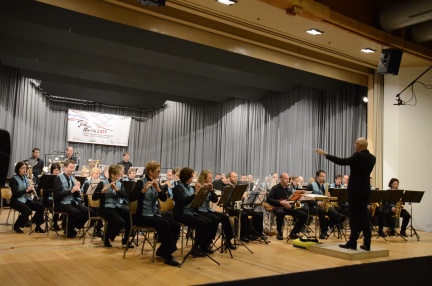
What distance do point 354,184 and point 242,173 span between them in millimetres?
8550

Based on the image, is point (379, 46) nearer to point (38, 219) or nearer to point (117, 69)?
point (117, 69)

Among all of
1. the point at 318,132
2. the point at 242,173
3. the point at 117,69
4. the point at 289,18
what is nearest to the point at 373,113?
the point at 318,132

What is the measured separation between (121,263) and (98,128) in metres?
12.0

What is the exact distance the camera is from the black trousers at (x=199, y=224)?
6.12 m

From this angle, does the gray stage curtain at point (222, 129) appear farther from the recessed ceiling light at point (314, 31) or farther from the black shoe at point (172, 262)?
the black shoe at point (172, 262)

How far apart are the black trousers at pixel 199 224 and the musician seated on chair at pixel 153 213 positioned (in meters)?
0.16

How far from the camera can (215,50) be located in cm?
991

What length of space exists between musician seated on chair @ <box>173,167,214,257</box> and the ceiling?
10.6ft

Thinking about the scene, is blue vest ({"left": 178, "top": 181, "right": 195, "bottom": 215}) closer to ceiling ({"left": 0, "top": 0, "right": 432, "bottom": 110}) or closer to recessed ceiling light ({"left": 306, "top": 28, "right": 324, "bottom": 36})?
ceiling ({"left": 0, "top": 0, "right": 432, "bottom": 110})

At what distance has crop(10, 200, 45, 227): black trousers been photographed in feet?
25.7

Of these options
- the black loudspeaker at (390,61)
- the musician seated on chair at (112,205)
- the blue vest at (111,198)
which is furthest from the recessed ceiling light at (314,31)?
the blue vest at (111,198)

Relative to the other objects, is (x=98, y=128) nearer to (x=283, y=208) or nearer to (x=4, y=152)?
(x=283, y=208)

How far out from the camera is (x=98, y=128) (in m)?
16.9

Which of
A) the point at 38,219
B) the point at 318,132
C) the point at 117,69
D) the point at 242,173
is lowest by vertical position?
the point at 38,219
